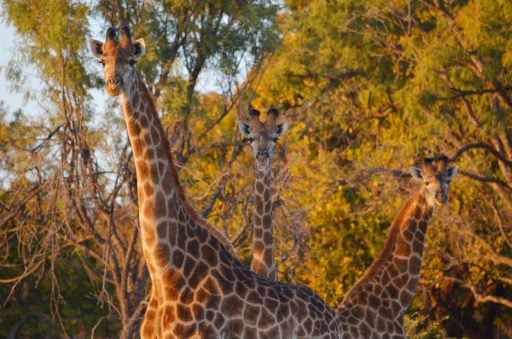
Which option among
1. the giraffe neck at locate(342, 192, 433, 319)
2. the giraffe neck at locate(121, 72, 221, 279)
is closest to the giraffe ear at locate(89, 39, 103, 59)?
the giraffe neck at locate(121, 72, 221, 279)

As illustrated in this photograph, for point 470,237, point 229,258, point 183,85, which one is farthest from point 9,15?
point 470,237

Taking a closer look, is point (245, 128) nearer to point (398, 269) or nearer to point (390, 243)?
point (390, 243)

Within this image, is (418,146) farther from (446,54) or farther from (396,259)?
(396,259)

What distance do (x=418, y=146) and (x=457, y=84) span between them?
182 cm

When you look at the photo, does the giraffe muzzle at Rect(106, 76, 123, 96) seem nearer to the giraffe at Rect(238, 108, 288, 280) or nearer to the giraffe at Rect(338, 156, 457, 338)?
the giraffe at Rect(238, 108, 288, 280)

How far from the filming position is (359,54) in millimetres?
25062

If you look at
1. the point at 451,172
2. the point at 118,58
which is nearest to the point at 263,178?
the point at 451,172

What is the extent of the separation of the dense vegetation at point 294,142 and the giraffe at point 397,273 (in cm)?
468

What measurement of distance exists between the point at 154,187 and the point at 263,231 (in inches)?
140

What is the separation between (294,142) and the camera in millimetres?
26516

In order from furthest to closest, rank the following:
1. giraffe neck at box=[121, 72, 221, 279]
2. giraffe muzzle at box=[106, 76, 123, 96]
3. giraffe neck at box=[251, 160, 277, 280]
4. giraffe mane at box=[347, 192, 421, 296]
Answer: giraffe neck at box=[251, 160, 277, 280]
giraffe mane at box=[347, 192, 421, 296]
giraffe neck at box=[121, 72, 221, 279]
giraffe muzzle at box=[106, 76, 123, 96]

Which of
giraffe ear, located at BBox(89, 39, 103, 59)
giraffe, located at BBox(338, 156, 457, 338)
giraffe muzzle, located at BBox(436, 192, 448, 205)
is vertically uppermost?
giraffe ear, located at BBox(89, 39, 103, 59)

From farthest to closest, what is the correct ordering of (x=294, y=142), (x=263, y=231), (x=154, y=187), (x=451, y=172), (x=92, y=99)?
(x=294, y=142) → (x=92, y=99) → (x=451, y=172) → (x=263, y=231) → (x=154, y=187)

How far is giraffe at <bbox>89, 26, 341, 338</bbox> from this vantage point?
9469 mm
